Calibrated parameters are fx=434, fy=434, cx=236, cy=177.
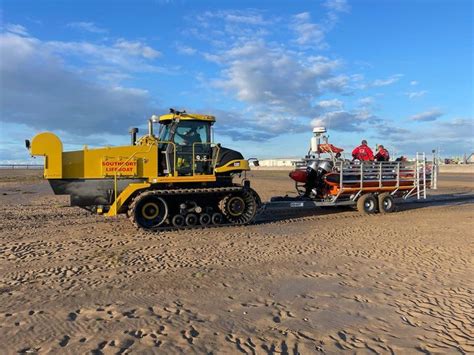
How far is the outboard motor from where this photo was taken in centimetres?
1516

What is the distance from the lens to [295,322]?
202 inches

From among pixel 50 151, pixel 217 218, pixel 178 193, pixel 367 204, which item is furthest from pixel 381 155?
pixel 50 151

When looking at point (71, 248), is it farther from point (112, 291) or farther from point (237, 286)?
point (237, 286)

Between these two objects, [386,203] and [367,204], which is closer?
[367,204]

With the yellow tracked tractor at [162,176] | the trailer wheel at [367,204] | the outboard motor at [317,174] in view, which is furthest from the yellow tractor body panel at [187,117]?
the trailer wheel at [367,204]

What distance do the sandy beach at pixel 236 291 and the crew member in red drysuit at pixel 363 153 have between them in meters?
4.97

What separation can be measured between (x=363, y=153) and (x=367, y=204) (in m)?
1.97

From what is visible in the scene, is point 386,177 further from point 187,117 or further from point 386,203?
point 187,117

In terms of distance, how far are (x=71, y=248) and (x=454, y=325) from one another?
284 inches

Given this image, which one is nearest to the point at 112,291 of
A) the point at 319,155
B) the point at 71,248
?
the point at 71,248

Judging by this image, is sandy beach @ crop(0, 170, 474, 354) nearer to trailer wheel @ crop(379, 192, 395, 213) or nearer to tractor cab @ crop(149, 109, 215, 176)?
tractor cab @ crop(149, 109, 215, 176)

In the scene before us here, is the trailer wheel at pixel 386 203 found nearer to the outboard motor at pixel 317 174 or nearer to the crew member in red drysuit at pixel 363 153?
the crew member in red drysuit at pixel 363 153

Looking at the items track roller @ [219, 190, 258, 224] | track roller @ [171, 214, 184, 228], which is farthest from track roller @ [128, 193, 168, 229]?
track roller @ [219, 190, 258, 224]

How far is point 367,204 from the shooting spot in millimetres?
15219
